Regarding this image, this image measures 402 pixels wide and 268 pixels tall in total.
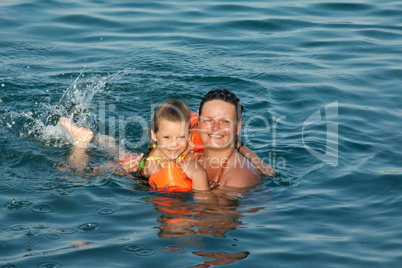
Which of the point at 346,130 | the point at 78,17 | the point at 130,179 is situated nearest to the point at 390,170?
the point at 346,130

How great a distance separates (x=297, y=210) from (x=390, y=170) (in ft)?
5.54

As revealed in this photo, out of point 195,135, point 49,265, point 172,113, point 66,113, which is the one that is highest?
point 172,113

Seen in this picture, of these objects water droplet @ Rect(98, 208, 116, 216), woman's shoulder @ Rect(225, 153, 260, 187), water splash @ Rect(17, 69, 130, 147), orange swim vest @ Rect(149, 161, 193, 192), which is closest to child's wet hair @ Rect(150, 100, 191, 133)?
orange swim vest @ Rect(149, 161, 193, 192)

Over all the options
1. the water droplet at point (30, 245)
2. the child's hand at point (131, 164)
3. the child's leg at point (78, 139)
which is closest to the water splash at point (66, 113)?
the child's leg at point (78, 139)

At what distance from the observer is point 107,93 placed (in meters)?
9.21

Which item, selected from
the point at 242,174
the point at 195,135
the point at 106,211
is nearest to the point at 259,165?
the point at 242,174

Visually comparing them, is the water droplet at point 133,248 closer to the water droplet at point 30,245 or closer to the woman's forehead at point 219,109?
the water droplet at point 30,245

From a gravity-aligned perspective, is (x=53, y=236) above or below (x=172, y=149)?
below

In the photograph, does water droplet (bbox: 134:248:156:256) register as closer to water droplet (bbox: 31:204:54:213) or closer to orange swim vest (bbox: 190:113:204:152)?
water droplet (bbox: 31:204:54:213)

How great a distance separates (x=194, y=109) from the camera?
8.59 m

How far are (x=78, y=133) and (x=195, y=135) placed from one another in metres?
1.67

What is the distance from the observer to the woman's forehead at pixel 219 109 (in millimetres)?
5887

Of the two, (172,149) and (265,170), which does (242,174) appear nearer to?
(265,170)

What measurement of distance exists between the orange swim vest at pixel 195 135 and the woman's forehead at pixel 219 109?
0.59 metres
